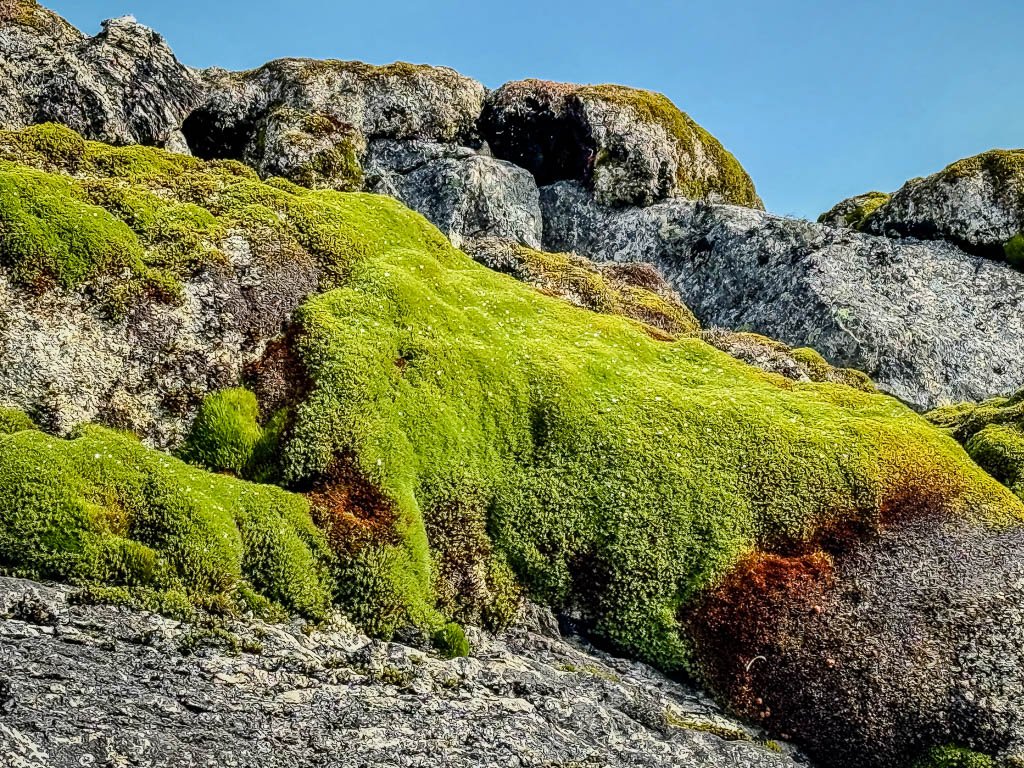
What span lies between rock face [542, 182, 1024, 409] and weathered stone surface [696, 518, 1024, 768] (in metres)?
21.5

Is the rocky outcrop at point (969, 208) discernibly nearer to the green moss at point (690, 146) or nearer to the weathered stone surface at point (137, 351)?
the green moss at point (690, 146)

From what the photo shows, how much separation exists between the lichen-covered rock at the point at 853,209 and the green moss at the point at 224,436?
140 ft

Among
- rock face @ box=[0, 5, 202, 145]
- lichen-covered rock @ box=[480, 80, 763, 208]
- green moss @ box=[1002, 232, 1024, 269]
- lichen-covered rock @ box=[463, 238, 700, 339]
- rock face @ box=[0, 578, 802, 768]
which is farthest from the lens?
lichen-covered rock @ box=[480, 80, 763, 208]

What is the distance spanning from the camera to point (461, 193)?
Answer: 4362 cm

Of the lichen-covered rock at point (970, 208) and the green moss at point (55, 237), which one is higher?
the lichen-covered rock at point (970, 208)

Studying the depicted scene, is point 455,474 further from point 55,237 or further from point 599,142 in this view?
point 599,142

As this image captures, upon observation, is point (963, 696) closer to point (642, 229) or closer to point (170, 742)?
point (170, 742)

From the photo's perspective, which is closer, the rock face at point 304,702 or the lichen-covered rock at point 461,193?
the rock face at point 304,702

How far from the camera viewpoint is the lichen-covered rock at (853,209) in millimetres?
53969

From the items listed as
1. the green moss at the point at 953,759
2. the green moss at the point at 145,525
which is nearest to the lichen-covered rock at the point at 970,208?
the green moss at the point at 953,759

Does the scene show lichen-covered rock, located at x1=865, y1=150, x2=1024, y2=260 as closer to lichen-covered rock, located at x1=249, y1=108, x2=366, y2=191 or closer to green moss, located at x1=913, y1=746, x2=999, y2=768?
lichen-covered rock, located at x1=249, y1=108, x2=366, y2=191

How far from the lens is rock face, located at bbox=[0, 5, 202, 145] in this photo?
33750 millimetres

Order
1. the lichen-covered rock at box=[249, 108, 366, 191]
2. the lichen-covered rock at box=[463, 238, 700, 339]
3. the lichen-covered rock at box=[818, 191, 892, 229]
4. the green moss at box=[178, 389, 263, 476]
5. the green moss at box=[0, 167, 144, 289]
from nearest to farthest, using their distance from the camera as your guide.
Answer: the green moss at box=[178, 389, 263, 476], the green moss at box=[0, 167, 144, 289], the lichen-covered rock at box=[463, 238, 700, 339], the lichen-covered rock at box=[249, 108, 366, 191], the lichen-covered rock at box=[818, 191, 892, 229]

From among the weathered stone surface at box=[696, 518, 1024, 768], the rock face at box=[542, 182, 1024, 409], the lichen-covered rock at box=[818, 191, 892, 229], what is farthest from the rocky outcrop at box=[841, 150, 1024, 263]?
the weathered stone surface at box=[696, 518, 1024, 768]
